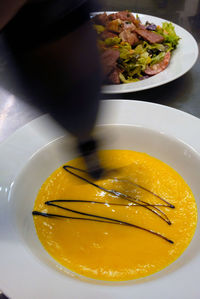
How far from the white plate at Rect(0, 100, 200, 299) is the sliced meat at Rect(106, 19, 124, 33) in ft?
2.27

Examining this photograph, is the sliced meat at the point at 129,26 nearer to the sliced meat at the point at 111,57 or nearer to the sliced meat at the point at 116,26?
the sliced meat at the point at 116,26

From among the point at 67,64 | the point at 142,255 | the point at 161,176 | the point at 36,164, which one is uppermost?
the point at 67,64

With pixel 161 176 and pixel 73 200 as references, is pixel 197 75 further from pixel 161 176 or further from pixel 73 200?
pixel 73 200

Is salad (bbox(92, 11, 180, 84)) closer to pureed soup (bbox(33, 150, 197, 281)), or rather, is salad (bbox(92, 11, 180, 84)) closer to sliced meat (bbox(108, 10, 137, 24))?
sliced meat (bbox(108, 10, 137, 24))

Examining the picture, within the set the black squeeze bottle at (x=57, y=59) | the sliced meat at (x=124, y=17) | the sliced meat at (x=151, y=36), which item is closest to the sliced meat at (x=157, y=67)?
the sliced meat at (x=151, y=36)

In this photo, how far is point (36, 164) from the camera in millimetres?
986

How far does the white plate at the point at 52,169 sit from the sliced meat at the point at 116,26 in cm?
69

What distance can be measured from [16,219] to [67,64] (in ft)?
1.84

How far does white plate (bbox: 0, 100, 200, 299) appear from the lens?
618mm

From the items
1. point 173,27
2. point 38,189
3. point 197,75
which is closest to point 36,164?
point 38,189

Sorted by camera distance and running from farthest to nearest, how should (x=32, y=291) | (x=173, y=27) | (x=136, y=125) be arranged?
(x=173, y=27) → (x=136, y=125) → (x=32, y=291)

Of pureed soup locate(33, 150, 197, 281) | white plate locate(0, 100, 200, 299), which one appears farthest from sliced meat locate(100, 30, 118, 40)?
pureed soup locate(33, 150, 197, 281)

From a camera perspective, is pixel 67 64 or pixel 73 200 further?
pixel 73 200

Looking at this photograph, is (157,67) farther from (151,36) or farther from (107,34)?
(107,34)
